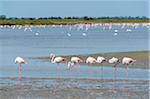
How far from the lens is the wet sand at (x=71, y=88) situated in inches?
524

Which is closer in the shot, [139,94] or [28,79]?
[139,94]

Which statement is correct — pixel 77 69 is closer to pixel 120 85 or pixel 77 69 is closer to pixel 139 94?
pixel 120 85

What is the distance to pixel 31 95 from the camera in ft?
44.2

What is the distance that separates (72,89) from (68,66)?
5.75 meters

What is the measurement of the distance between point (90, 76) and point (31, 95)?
443 cm

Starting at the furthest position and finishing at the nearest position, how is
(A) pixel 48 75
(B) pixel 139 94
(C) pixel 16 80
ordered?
1. (A) pixel 48 75
2. (C) pixel 16 80
3. (B) pixel 139 94

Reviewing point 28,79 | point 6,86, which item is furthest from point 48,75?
point 6,86

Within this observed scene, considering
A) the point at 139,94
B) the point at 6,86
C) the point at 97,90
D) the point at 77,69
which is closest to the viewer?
the point at 139,94

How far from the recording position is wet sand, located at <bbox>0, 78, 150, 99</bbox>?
1332 cm

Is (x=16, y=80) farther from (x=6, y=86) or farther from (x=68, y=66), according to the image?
(x=68, y=66)

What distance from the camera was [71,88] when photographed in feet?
48.5

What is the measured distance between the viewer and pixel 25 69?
66.1 feet

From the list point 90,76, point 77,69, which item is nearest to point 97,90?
point 90,76

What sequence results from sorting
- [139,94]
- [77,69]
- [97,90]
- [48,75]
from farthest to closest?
[77,69]
[48,75]
[97,90]
[139,94]
